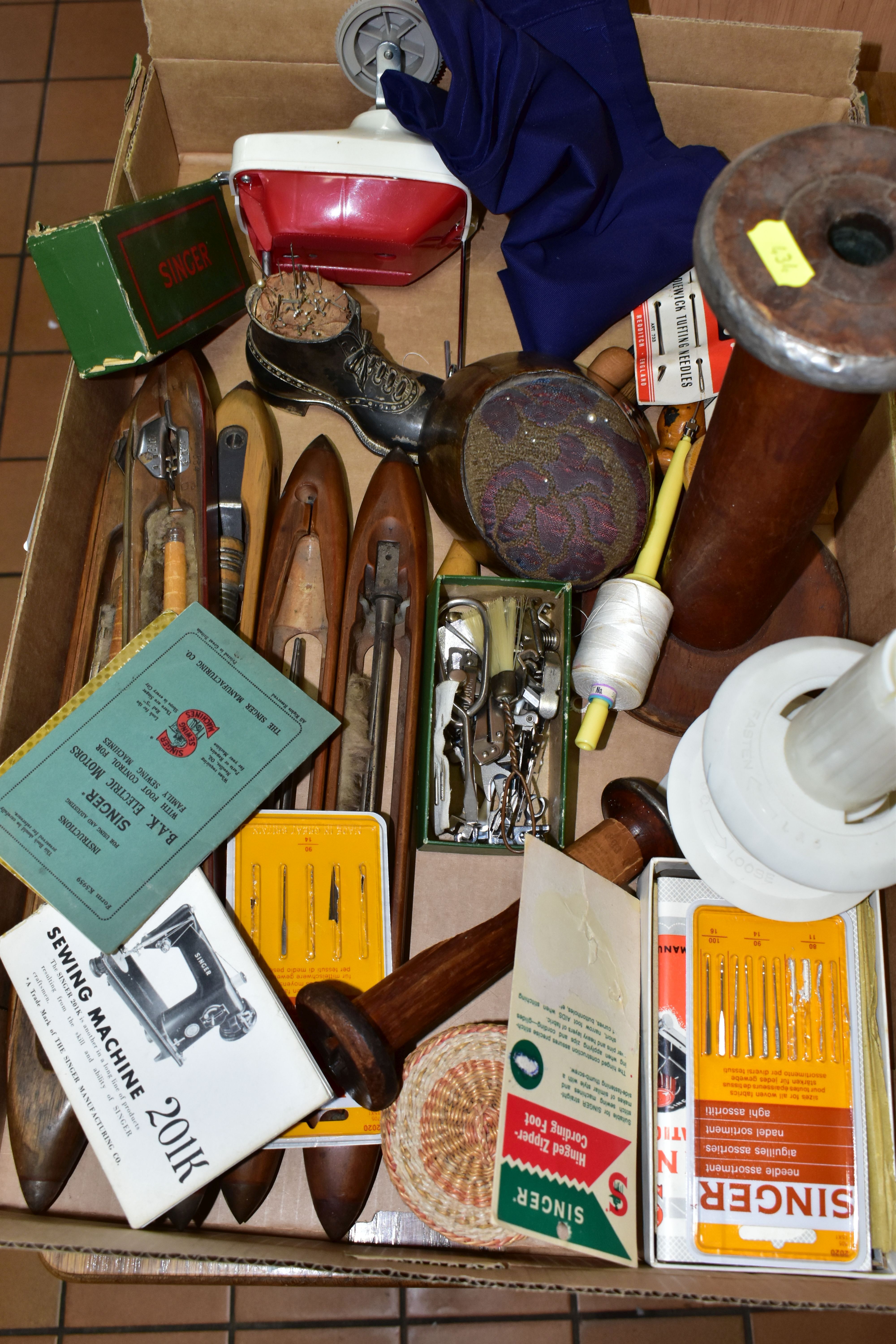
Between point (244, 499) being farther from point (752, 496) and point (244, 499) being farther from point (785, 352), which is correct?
point (785, 352)

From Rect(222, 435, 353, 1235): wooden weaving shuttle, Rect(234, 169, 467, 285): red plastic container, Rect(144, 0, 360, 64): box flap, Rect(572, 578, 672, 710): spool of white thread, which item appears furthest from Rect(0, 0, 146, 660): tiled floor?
Rect(572, 578, 672, 710): spool of white thread

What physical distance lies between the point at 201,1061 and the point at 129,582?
0.45 meters

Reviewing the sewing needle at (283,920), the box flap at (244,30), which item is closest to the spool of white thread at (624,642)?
the sewing needle at (283,920)

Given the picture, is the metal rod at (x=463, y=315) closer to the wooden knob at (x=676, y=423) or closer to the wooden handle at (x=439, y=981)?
the wooden knob at (x=676, y=423)

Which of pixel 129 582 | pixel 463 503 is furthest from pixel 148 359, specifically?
pixel 463 503

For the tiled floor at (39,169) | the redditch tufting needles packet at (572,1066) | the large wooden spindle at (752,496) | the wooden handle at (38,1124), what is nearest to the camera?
the large wooden spindle at (752,496)

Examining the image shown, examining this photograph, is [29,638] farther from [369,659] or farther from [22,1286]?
[22,1286]

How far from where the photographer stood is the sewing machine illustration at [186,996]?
83 centimetres

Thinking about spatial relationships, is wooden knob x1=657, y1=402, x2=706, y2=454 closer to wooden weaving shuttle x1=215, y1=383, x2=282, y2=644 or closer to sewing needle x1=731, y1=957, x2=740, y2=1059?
wooden weaving shuttle x1=215, y1=383, x2=282, y2=644

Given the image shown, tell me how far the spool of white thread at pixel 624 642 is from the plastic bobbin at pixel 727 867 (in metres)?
0.09

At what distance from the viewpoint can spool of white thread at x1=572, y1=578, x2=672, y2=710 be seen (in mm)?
864

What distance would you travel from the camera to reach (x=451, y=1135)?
82 cm

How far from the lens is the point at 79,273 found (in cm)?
97

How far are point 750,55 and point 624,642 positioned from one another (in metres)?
0.70
